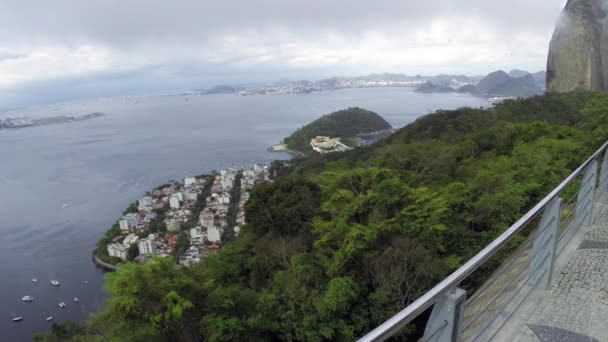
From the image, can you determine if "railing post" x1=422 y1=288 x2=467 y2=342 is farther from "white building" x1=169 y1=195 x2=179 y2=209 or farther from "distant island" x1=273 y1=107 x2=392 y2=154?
"distant island" x1=273 y1=107 x2=392 y2=154

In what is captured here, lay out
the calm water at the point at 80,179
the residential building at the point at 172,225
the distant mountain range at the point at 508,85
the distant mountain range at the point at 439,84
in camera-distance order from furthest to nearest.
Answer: the distant mountain range at the point at 439,84 → the distant mountain range at the point at 508,85 → the residential building at the point at 172,225 → the calm water at the point at 80,179

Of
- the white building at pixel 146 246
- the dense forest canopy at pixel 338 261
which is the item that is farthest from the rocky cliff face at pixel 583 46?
the white building at pixel 146 246

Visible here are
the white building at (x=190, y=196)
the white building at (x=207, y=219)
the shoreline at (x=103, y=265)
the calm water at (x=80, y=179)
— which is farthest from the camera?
the white building at (x=190, y=196)

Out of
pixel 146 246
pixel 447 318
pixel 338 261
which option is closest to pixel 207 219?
pixel 146 246

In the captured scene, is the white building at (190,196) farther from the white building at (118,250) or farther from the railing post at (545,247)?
the railing post at (545,247)

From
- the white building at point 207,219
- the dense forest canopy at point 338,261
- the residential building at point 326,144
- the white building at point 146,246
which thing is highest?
the dense forest canopy at point 338,261

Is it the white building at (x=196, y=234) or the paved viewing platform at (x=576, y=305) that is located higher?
the paved viewing platform at (x=576, y=305)

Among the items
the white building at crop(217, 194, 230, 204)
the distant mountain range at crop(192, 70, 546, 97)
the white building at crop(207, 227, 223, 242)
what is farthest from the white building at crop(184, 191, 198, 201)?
the distant mountain range at crop(192, 70, 546, 97)

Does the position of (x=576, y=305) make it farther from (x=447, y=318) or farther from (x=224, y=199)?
(x=224, y=199)

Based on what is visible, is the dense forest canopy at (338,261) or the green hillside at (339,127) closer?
the dense forest canopy at (338,261)
